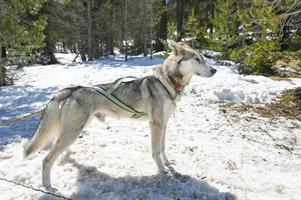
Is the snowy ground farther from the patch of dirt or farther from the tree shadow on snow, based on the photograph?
the patch of dirt

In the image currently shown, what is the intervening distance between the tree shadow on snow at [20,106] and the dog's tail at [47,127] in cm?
229

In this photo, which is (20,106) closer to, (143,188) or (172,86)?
(172,86)

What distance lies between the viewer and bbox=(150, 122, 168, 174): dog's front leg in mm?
5172

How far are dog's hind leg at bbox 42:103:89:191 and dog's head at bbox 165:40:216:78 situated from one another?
1.72 m

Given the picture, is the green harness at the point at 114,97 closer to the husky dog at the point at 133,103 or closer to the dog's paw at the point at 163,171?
the husky dog at the point at 133,103

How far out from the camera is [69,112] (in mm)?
4609

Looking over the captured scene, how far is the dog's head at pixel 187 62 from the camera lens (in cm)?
521

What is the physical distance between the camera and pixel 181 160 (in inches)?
227

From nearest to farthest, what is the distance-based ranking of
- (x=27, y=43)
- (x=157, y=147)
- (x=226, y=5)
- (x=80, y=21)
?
(x=157, y=147) < (x=27, y=43) < (x=226, y=5) < (x=80, y=21)

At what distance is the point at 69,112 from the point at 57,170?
1253mm

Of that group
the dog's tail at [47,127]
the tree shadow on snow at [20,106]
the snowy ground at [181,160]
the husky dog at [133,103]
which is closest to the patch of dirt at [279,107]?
the snowy ground at [181,160]

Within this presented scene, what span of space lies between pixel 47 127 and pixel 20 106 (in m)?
5.99

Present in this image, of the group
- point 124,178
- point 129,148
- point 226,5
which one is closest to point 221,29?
point 226,5

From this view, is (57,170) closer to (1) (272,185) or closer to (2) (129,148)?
(2) (129,148)
